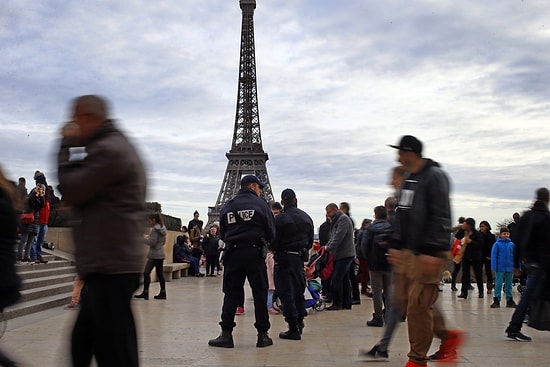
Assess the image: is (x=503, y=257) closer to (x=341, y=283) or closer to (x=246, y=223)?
(x=341, y=283)

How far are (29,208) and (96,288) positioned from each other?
981cm

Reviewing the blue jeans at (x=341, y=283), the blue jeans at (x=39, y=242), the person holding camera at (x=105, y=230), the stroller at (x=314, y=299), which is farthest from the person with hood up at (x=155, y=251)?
the person holding camera at (x=105, y=230)

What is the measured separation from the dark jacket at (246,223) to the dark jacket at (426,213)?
85.2 inches

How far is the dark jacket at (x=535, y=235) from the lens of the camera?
24.5 ft

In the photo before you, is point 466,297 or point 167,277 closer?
point 466,297

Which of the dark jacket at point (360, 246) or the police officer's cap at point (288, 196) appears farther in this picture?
the dark jacket at point (360, 246)

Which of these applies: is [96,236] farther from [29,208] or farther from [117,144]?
[29,208]

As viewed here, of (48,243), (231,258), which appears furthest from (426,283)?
(48,243)

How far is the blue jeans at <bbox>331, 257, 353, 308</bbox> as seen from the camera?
1086 cm

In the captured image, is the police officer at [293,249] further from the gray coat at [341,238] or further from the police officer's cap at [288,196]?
the gray coat at [341,238]

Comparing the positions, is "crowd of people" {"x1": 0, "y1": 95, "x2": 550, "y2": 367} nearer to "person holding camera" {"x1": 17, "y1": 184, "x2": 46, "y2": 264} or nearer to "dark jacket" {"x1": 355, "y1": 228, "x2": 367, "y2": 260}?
"dark jacket" {"x1": 355, "y1": 228, "x2": 367, "y2": 260}

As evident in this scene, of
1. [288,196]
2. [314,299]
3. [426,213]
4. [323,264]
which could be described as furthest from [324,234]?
[426,213]

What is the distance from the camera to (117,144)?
140 inches

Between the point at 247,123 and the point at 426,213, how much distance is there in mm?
72798
